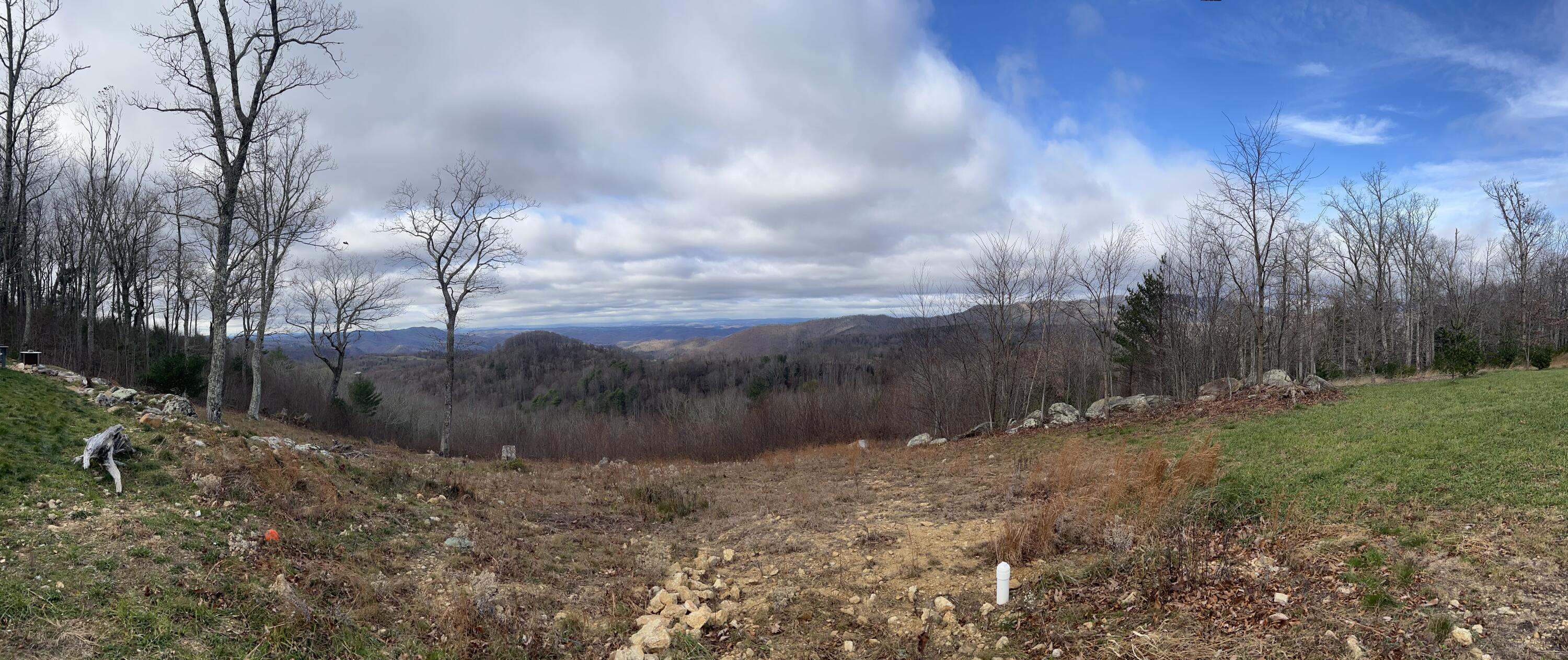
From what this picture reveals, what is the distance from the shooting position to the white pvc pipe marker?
16.4 feet

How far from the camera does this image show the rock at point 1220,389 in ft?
57.8

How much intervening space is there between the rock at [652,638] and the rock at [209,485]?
5.01 metres

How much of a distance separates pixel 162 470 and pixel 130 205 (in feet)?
102

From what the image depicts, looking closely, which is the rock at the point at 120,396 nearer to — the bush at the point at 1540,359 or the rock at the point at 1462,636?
the rock at the point at 1462,636

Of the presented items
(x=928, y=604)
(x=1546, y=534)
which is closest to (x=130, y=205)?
(x=928, y=604)

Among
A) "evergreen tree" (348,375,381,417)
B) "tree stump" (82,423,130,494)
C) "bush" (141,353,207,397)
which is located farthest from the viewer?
"evergreen tree" (348,375,381,417)

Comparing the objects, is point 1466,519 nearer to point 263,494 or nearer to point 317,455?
point 263,494

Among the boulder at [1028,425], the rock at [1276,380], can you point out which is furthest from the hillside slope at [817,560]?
the boulder at [1028,425]

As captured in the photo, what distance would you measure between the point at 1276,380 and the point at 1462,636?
1785cm

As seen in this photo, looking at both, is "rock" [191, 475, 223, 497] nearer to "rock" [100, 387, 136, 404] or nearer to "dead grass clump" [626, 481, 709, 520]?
"rock" [100, 387, 136, 404]

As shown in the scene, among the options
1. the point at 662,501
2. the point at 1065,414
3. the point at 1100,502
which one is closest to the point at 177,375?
the point at 662,501

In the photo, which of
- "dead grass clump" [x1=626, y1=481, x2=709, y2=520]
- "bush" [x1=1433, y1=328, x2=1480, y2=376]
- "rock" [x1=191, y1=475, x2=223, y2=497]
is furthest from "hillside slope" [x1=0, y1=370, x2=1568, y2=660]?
"bush" [x1=1433, y1=328, x2=1480, y2=376]

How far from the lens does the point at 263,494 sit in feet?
22.6

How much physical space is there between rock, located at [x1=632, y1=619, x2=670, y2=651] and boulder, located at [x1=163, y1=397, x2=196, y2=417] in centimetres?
1125
